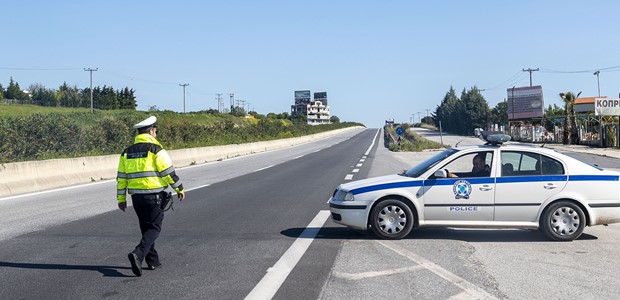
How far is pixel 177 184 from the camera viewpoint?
6.20 meters

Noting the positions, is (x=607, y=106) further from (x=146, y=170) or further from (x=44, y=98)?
(x=44, y=98)

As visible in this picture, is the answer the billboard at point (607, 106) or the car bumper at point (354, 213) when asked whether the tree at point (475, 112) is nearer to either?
the billboard at point (607, 106)

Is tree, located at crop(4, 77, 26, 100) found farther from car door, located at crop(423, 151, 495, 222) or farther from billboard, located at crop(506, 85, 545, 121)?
car door, located at crop(423, 151, 495, 222)

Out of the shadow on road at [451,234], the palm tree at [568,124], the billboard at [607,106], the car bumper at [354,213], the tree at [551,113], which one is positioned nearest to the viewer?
the car bumper at [354,213]

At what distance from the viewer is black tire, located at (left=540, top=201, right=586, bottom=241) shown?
785cm

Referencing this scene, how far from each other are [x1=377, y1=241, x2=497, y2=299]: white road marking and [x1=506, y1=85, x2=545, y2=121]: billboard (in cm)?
7686

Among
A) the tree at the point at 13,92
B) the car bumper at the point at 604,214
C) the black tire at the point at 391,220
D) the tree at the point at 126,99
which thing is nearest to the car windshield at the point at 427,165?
the black tire at the point at 391,220

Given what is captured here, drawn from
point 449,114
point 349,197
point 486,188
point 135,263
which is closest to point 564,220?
point 486,188

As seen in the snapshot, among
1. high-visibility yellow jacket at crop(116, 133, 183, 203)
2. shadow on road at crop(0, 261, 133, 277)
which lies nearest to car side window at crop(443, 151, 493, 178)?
high-visibility yellow jacket at crop(116, 133, 183, 203)

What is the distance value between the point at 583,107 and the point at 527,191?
263 ft

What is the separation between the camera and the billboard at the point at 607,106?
140ft

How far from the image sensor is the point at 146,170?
6.14 meters

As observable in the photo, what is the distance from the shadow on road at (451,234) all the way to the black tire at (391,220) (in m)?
0.27

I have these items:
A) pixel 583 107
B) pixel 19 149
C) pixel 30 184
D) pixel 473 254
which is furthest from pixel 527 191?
pixel 583 107
